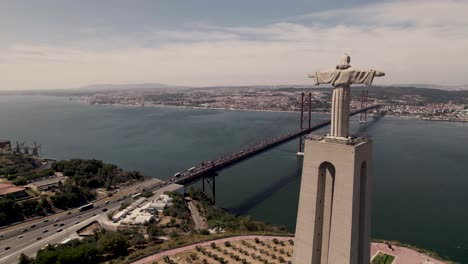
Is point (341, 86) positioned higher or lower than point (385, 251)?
higher

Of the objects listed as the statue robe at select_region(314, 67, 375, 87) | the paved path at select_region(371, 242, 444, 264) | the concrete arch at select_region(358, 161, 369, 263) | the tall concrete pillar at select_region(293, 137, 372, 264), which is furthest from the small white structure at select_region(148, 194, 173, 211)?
the statue robe at select_region(314, 67, 375, 87)

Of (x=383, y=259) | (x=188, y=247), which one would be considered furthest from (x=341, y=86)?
(x=188, y=247)

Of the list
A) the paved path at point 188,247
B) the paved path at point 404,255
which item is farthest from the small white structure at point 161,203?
the paved path at point 404,255

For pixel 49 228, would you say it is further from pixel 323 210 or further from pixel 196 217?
pixel 323 210

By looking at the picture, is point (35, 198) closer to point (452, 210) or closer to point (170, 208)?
point (170, 208)

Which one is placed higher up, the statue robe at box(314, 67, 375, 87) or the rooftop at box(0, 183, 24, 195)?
the statue robe at box(314, 67, 375, 87)

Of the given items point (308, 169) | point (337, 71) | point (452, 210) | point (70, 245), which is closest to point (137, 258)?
point (70, 245)

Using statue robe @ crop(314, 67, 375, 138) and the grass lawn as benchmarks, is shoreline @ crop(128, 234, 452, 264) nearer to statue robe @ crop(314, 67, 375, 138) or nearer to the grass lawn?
the grass lawn

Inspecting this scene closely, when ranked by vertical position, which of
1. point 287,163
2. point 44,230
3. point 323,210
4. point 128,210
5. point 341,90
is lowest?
point 287,163
